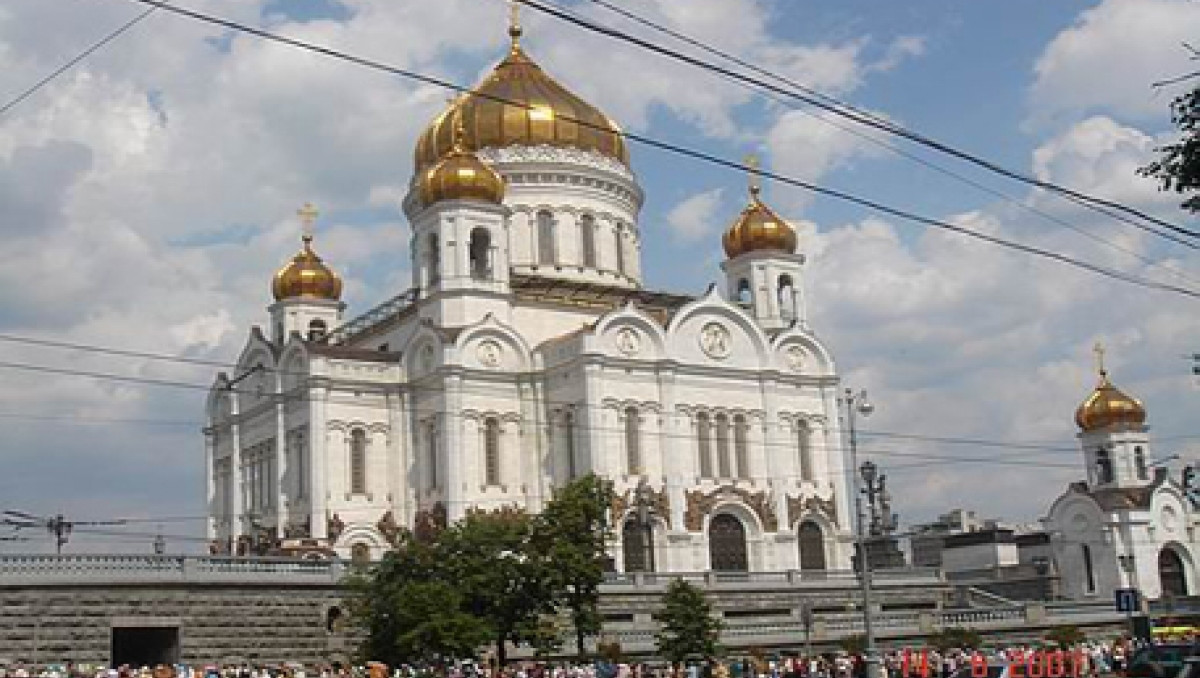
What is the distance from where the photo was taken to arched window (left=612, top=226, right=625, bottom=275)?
59.5 meters

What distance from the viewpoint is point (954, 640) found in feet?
137

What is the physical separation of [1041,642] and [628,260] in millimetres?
23461

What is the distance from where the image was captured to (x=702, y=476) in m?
51.3

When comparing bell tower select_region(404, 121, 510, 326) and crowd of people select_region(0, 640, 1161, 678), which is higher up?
bell tower select_region(404, 121, 510, 326)

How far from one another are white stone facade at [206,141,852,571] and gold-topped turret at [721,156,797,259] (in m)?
4.14

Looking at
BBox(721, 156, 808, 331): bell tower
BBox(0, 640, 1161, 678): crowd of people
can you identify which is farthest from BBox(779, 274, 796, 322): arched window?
BBox(0, 640, 1161, 678): crowd of people

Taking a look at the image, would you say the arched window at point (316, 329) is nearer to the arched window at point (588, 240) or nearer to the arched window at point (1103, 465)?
the arched window at point (588, 240)

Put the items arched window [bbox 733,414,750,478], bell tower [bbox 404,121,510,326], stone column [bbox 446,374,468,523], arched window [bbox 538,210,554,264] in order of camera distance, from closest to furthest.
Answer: stone column [bbox 446,374,468,523] → bell tower [bbox 404,121,510,326] → arched window [bbox 733,414,750,478] → arched window [bbox 538,210,554,264]

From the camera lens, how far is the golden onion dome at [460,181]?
52938 mm

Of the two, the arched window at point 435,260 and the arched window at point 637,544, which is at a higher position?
the arched window at point 435,260

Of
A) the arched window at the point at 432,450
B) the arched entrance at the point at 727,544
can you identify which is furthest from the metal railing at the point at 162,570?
the arched entrance at the point at 727,544

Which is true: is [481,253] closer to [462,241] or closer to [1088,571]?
[462,241]

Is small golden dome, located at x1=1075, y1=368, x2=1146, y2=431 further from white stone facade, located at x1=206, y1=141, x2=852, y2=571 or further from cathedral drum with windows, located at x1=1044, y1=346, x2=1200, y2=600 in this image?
white stone facade, located at x1=206, y1=141, x2=852, y2=571

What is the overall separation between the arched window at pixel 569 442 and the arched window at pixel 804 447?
9.40 metres
